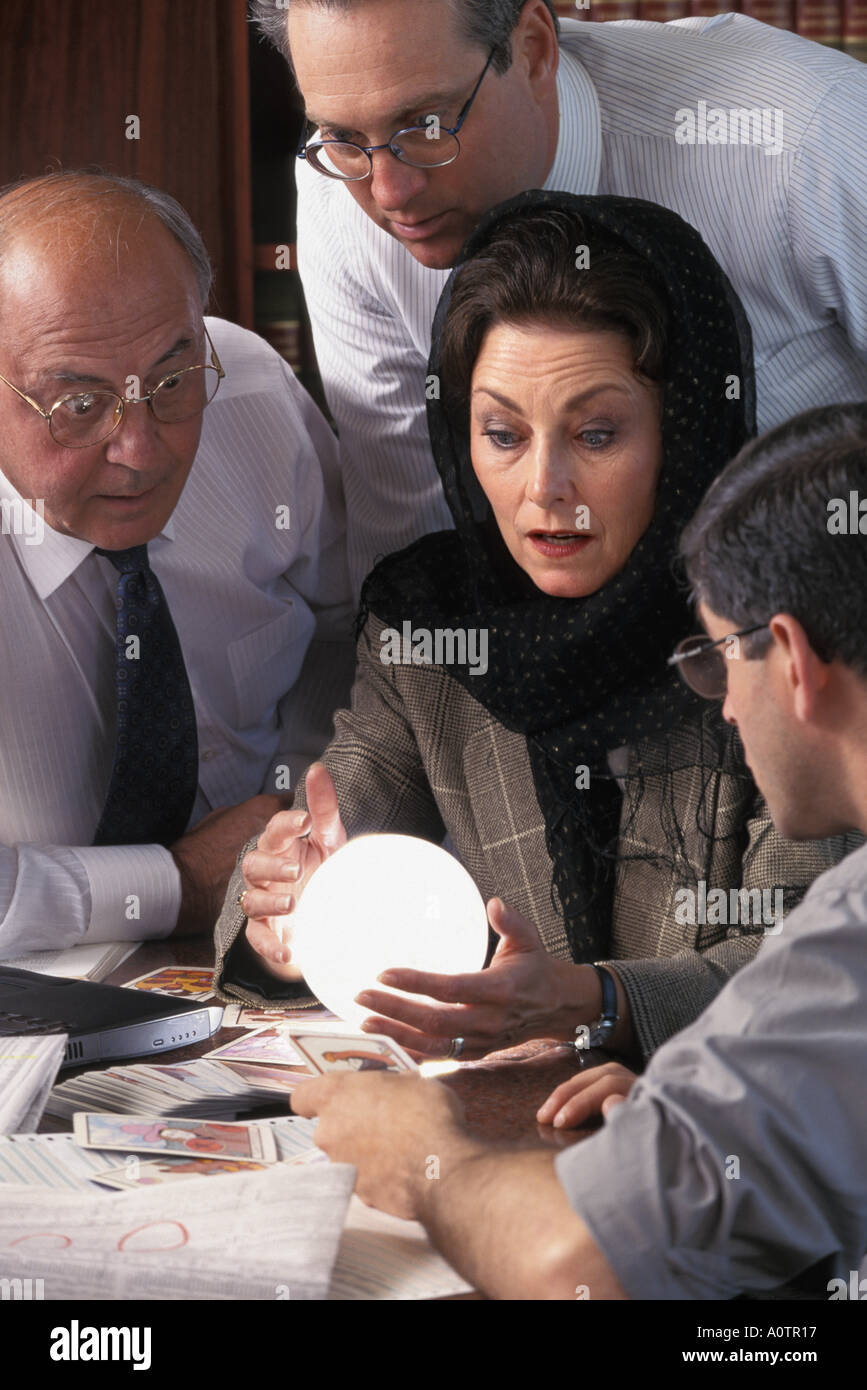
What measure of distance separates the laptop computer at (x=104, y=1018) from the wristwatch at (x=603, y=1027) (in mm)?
424

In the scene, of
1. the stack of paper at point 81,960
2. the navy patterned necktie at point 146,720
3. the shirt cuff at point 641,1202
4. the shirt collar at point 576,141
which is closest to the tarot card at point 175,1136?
the shirt cuff at point 641,1202

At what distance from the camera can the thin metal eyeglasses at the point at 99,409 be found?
85.3 inches

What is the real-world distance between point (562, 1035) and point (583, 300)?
902 millimetres

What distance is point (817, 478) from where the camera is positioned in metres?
1.24

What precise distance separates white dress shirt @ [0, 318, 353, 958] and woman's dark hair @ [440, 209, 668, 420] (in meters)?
0.65

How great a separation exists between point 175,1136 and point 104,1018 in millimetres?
318

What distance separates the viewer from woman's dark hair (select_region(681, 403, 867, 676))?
1.22 meters

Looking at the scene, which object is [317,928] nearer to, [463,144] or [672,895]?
[672,895]

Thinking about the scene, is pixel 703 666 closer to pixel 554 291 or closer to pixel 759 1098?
pixel 759 1098

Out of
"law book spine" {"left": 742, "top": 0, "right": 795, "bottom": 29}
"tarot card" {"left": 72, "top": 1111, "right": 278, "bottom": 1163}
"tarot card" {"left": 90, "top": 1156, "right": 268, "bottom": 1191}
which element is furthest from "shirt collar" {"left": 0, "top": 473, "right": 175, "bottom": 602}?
"law book spine" {"left": 742, "top": 0, "right": 795, "bottom": 29}

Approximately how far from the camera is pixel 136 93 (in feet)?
11.1

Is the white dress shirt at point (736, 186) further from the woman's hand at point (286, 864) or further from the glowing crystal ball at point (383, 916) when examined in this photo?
the glowing crystal ball at point (383, 916)

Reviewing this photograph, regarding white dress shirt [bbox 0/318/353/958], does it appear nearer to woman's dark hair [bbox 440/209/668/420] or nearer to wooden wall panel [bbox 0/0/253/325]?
woman's dark hair [bbox 440/209/668/420]

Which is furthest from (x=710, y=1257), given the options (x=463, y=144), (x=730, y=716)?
(x=463, y=144)
